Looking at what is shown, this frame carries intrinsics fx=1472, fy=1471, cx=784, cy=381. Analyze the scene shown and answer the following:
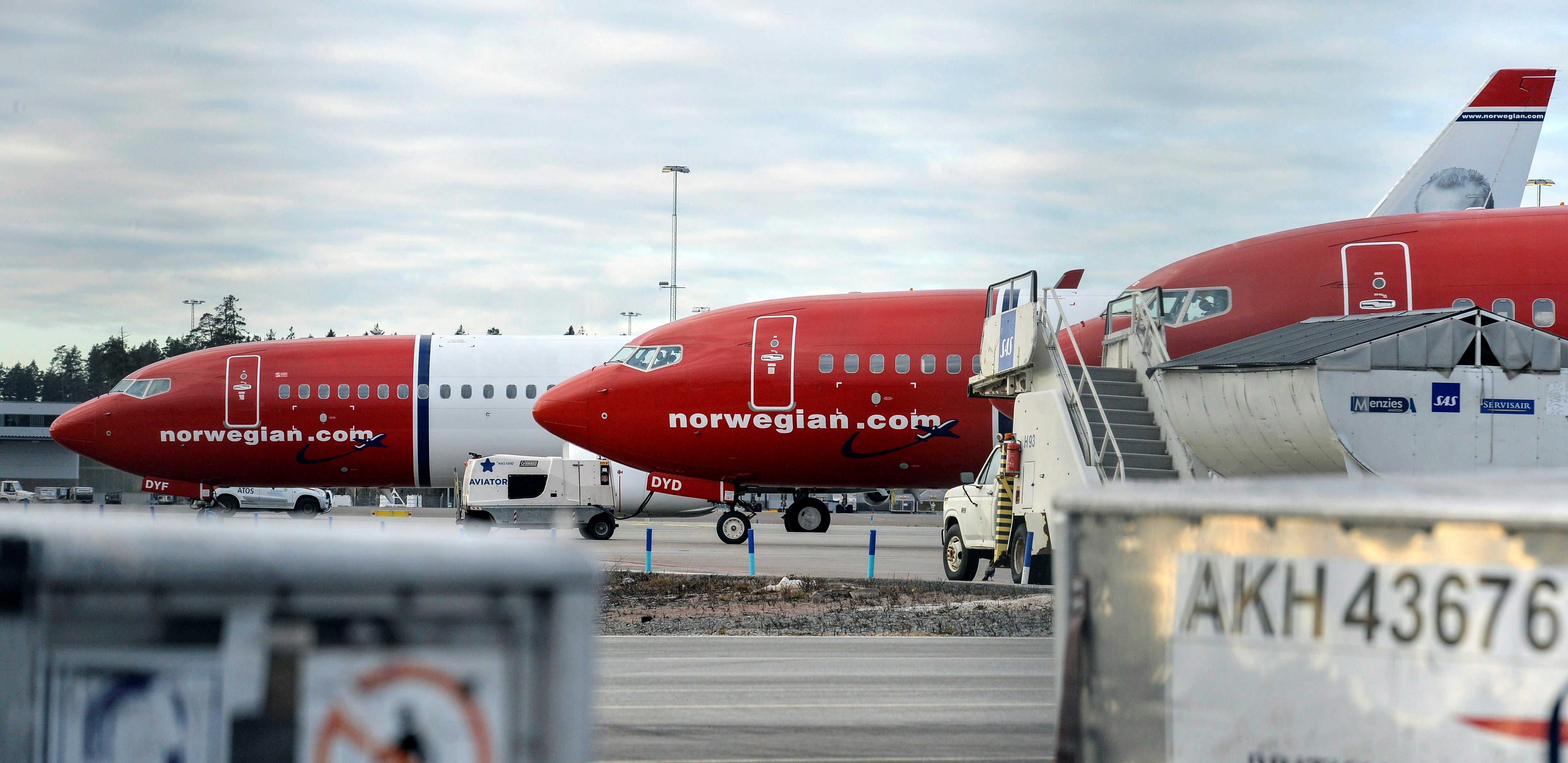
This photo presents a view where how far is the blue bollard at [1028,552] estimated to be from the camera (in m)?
17.0

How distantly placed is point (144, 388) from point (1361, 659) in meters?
33.4

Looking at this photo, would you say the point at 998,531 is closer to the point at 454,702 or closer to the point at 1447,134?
the point at 1447,134

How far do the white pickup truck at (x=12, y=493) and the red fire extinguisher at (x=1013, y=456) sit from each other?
38492 mm

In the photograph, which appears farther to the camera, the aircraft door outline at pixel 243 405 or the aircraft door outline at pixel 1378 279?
the aircraft door outline at pixel 243 405

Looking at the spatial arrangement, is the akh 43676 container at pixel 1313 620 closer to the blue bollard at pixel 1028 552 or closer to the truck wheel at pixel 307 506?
the blue bollard at pixel 1028 552

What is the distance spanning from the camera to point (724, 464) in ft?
87.2

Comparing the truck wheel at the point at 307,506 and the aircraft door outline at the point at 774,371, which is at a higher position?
the aircraft door outline at the point at 774,371

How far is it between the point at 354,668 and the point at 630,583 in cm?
1634

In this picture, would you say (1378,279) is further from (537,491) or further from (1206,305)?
(537,491)

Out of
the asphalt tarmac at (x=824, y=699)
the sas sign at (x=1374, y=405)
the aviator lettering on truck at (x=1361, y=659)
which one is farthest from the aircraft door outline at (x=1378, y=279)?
the aviator lettering on truck at (x=1361, y=659)

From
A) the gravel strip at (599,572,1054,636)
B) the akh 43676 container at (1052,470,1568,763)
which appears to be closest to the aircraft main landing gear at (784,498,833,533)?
the gravel strip at (599,572,1054,636)

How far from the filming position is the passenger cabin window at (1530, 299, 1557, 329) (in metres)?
17.9

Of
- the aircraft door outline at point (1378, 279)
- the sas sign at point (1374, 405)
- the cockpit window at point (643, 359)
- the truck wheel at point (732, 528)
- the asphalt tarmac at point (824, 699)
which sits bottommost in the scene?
the asphalt tarmac at point (824, 699)

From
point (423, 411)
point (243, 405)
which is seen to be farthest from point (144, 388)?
point (423, 411)
